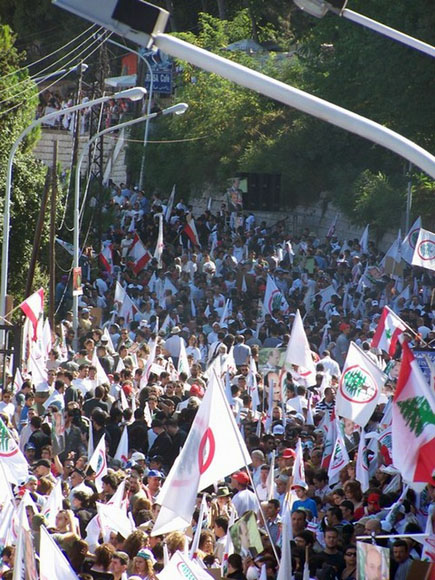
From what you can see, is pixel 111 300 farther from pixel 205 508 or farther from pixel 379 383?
pixel 205 508

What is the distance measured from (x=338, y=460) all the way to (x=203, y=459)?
3464 millimetres

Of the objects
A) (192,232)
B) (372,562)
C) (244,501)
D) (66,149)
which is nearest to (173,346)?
(244,501)

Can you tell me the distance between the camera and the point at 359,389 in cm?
1617

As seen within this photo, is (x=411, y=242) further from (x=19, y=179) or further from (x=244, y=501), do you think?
(x=244, y=501)

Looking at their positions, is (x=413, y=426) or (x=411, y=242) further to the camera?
(x=411, y=242)

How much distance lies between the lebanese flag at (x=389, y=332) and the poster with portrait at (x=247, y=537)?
A: 26.4 feet

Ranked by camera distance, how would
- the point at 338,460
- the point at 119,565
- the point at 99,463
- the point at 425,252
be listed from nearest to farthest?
the point at 119,565 → the point at 338,460 → the point at 99,463 → the point at 425,252

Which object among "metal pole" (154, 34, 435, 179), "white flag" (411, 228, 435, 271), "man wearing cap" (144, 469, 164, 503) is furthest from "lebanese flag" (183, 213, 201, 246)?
"metal pole" (154, 34, 435, 179)

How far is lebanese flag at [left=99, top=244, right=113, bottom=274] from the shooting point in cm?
3712

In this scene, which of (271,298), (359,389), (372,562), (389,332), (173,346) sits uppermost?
(389,332)

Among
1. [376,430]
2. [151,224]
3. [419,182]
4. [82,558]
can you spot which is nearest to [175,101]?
[151,224]

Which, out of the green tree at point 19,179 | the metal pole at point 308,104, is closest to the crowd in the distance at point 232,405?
the green tree at point 19,179

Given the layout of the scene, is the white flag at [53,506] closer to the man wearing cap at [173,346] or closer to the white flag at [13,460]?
the white flag at [13,460]

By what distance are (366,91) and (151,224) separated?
721 cm
